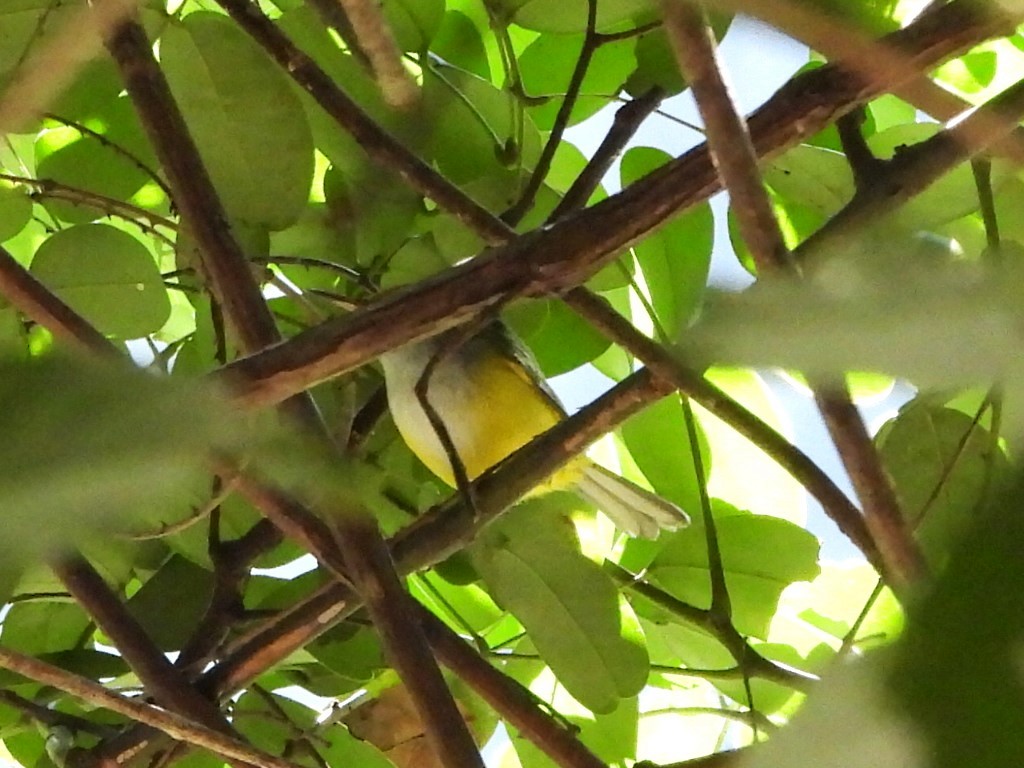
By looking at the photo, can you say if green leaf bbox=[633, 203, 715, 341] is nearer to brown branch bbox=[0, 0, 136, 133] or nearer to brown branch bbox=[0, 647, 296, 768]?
brown branch bbox=[0, 647, 296, 768]

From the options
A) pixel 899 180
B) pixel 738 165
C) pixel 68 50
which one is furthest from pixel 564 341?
pixel 68 50

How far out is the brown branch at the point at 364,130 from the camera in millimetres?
443

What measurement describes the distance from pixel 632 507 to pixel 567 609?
0.58 ft

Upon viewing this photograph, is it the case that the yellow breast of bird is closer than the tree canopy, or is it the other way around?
the tree canopy

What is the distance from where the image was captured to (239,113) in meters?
0.54

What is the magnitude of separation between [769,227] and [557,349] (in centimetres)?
42

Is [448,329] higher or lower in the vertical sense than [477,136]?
lower

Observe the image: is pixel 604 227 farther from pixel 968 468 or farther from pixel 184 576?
pixel 184 576

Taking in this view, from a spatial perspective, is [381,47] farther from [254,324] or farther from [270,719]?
[270,719]

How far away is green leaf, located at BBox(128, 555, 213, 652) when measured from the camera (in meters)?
0.63

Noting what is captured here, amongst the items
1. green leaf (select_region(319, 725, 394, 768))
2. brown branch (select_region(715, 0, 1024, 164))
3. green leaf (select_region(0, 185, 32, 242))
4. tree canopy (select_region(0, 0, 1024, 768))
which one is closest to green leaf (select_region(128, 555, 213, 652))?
tree canopy (select_region(0, 0, 1024, 768))

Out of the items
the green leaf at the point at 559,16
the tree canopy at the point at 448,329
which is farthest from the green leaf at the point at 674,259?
the green leaf at the point at 559,16

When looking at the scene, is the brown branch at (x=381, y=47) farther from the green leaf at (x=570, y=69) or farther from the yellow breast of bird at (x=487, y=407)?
the yellow breast of bird at (x=487, y=407)

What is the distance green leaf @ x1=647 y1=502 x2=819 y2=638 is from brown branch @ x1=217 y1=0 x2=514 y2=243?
0.26 meters
